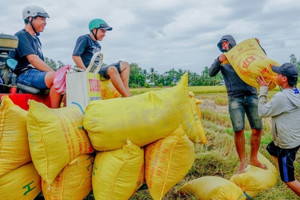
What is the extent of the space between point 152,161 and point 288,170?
153 centimetres

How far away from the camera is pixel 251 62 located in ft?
10.8

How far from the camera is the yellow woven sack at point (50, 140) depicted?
2047 millimetres

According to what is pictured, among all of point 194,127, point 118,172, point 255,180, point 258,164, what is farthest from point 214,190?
point 118,172

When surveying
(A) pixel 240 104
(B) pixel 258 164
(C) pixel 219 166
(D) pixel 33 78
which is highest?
(D) pixel 33 78

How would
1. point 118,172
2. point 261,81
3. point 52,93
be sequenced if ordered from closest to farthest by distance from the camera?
point 118,172
point 52,93
point 261,81

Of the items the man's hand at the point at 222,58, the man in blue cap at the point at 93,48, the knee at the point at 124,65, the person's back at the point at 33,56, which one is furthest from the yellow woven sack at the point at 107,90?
the man's hand at the point at 222,58

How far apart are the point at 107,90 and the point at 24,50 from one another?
0.87 metres

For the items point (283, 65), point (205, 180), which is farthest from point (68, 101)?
point (283, 65)

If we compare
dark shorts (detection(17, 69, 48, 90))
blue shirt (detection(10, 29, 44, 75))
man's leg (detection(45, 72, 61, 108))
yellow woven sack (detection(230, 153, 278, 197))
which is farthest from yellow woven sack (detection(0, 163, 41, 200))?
yellow woven sack (detection(230, 153, 278, 197))

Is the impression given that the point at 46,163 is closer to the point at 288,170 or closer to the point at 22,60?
the point at 22,60

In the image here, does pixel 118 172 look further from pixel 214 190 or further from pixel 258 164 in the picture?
pixel 258 164

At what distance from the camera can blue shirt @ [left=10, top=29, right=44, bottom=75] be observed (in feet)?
9.62

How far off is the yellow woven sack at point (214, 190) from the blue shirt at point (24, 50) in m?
1.94

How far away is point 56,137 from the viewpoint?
2084 millimetres
